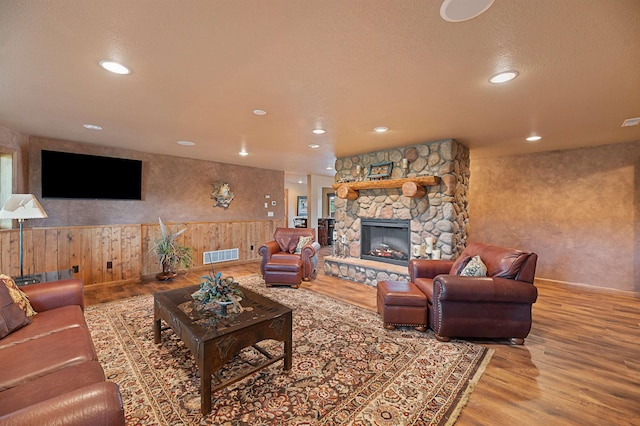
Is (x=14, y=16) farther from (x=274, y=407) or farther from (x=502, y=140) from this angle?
(x=502, y=140)

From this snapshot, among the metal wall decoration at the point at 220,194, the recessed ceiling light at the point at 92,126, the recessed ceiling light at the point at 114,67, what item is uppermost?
the recessed ceiling light at the point at 92,126

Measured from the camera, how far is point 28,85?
2268 mm

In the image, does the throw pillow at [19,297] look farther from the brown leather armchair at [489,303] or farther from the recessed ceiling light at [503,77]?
the recessed ceiling light at [503,77]

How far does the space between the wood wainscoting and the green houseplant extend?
0.83 ft

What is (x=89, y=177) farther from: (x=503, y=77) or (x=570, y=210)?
(x=570, y=210)

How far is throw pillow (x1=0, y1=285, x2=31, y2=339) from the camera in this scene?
1764mm

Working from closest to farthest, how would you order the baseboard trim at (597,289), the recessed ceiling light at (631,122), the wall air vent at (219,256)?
the recessed ceiling light at (631,122) < the baseboard trim at (597,289) < the wall air vent at (219,256)

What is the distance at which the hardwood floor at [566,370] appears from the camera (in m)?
1.72

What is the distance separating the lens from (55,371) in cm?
141

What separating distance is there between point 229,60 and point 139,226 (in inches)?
165

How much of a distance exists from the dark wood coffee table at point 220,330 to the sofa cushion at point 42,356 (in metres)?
0.53

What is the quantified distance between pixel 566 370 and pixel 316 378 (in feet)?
6.59

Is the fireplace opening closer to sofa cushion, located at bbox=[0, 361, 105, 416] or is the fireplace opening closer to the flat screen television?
sofa cushion, located at bbox=[0, 361, 105, 416]

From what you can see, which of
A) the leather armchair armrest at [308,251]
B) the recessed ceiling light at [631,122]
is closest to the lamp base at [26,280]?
the leather armchair armrest at [308,251]
